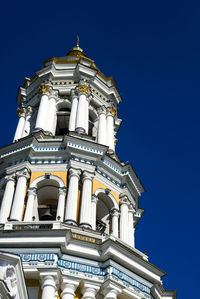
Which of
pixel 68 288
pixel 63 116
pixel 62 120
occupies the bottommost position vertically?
pixel 68 288

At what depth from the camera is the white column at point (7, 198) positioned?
19.4m

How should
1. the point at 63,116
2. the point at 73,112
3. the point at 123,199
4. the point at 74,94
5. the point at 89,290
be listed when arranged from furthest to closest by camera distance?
the point at 63,116, the point at 74,94, the point at 73,112, the point at 123,199, the point at 89,290

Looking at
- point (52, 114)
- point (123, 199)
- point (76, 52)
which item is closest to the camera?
point (123, 199)

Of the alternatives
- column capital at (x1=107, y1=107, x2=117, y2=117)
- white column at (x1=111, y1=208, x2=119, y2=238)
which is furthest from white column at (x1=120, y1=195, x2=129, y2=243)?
column capital at (x1=107, y1=107, x2=117, y2=117)

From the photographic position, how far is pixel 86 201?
19.9m

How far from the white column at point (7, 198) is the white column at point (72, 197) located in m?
2.06

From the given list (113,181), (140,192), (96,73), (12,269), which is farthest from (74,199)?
(96,73)

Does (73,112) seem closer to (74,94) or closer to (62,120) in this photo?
(74,94)

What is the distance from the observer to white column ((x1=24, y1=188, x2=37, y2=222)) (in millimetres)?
19252

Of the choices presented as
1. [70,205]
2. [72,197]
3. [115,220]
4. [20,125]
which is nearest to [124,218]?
[115,220]

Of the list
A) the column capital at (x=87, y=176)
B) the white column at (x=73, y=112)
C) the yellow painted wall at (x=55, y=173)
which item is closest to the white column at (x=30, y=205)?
the yellow painted wall at (x=55, y=173)

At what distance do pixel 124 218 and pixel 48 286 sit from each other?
5856mm

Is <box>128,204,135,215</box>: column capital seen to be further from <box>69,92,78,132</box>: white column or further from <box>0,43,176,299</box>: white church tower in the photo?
<box>69,92,78,132</box>: white column

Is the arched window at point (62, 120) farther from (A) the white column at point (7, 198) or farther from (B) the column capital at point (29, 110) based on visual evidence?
(A) the white column at point (7, 198)
